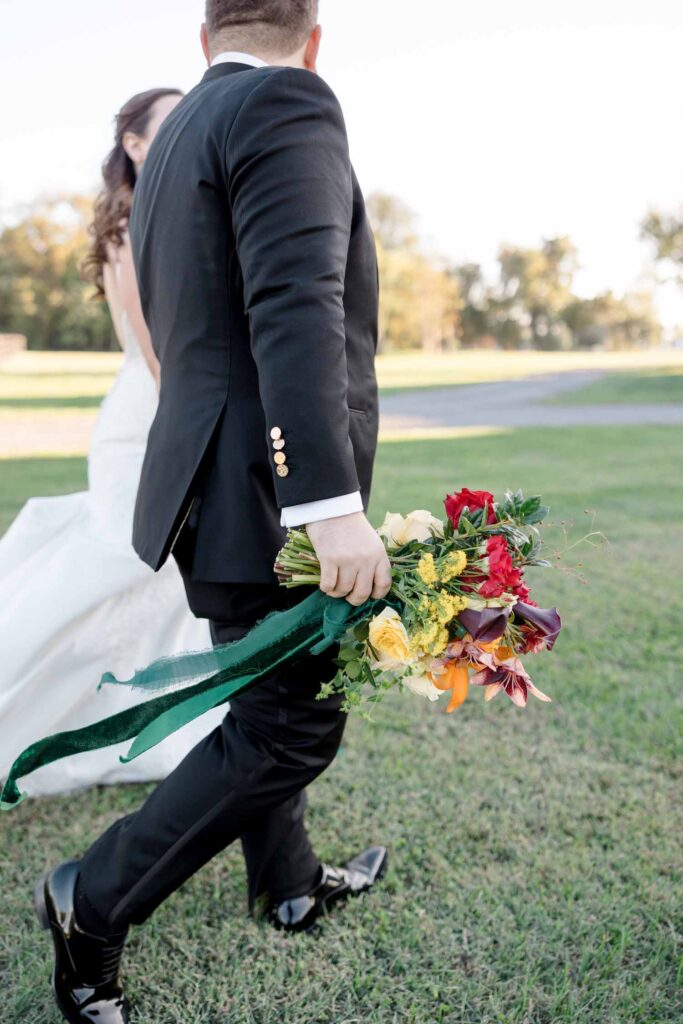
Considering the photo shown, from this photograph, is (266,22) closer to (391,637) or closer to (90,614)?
(391,637)

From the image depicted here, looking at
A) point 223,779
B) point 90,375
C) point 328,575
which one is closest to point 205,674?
point 223,779

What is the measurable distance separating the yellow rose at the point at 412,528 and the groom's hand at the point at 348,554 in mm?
82

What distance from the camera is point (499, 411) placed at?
20.7 meters

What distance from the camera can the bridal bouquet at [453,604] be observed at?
5.31 ft

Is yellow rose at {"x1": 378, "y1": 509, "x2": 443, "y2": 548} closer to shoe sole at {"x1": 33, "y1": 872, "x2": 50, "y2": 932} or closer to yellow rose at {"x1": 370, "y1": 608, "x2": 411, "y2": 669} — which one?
yellow rose at {"x1": 370, "y1": 608, "x2": 411, "y2": 669}

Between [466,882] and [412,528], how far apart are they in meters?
1.23

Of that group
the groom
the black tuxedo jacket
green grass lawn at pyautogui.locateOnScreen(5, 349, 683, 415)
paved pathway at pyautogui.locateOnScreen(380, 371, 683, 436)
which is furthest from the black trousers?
green grass lawn at pyautogui.locateOnScreen(5, 349, 683, 415)

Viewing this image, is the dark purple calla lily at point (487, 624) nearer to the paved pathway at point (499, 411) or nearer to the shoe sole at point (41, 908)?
the shoe sole at point (41, 908)

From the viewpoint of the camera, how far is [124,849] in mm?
1954

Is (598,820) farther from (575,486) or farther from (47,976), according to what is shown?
(575,486)

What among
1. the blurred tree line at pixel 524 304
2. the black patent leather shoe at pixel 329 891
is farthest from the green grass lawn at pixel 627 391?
the blurred tree line at pixel 524 304

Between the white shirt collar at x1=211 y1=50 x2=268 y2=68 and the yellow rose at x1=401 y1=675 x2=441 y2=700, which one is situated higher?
the white shirt collar at x1=211 y1=50 x2=268 y2=68

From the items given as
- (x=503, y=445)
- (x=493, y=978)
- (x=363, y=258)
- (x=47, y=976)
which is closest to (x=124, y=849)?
(x=47, y=976)

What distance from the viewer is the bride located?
9.25 ft
